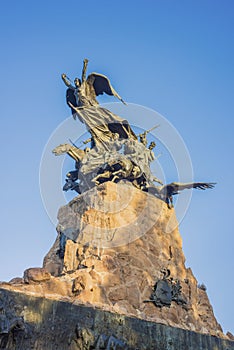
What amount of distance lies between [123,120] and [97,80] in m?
2.20

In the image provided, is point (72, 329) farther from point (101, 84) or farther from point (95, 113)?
point (101, 84)

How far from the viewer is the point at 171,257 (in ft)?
54.2

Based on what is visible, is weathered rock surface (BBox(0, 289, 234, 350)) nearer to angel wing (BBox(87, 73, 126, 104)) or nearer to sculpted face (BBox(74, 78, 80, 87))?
angel wing (BBox(87, 73, 126, 104))

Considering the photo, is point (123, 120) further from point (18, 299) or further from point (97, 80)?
point (18, 299)

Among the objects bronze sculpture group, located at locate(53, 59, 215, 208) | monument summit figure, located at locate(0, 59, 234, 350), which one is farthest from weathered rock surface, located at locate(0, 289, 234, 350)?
bronze sculpture group, located at locate(53, 59, 215, 208)

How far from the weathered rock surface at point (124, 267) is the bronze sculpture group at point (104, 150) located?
1.03m

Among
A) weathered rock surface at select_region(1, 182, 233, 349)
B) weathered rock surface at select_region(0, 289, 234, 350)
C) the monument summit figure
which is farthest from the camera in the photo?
weathered rock surface at select_region(1, 182, 233, 349)

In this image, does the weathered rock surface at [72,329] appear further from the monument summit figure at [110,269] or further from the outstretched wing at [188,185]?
the outstretched wing at [188,185]

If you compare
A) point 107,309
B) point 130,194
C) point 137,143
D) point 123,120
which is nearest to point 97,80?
point 123,120

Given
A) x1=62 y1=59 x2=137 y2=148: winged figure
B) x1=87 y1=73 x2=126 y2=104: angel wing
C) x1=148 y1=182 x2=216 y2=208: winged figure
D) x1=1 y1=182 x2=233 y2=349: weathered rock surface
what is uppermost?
x1=87 y1=73 x2=126 y2=104: angel wing

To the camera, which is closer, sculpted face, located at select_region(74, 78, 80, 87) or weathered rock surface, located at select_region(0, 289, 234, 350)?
weathered rock surface, located at select_region(0, 289, 234, 350)

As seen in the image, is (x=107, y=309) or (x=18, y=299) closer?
(x=18, y=299)

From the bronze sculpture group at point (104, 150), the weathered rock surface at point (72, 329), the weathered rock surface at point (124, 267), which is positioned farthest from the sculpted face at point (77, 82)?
the weathered rock surface at point (72, 329)

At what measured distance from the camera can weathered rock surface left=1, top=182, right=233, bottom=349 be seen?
40.1ft
